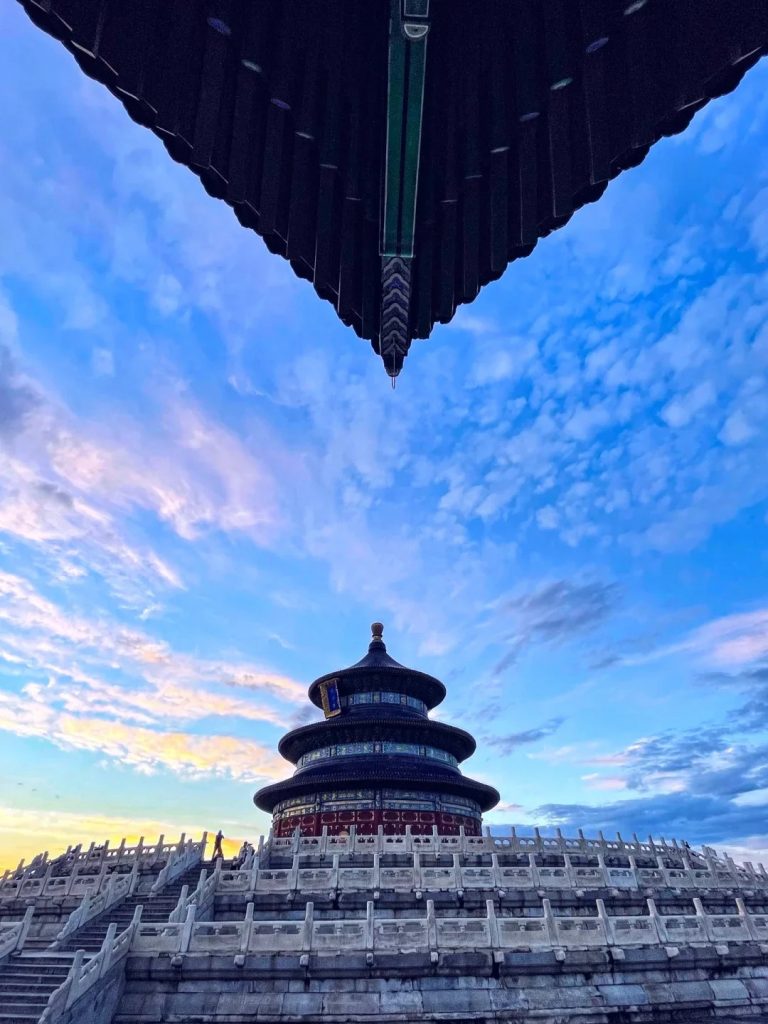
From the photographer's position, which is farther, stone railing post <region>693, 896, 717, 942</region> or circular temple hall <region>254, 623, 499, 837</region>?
circular temple hall <region>254, 623, 499, 837</region>

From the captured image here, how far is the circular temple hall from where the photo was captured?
34.6 metres

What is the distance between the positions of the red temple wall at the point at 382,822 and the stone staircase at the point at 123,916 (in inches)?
583

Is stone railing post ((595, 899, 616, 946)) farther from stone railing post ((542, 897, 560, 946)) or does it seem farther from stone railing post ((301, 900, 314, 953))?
stone railing post ((301, 900, 314, 953))

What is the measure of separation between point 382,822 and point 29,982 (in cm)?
2326

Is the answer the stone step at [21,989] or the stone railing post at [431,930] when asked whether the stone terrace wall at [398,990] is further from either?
the stone step at [21,989]

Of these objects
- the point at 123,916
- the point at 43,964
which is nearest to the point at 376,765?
the point at 123,916

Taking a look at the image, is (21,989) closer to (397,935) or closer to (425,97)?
(397,935)

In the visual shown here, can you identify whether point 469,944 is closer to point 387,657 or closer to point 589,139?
point 589,139

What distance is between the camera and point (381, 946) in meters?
13.2

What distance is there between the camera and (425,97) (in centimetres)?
684

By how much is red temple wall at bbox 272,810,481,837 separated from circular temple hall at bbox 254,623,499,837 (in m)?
0.05

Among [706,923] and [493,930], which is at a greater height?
[706,923]

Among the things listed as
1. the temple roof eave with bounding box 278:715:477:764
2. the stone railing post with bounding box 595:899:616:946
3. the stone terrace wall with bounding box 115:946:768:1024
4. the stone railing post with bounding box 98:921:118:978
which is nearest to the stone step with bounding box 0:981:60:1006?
the stone railing post with bounding box 98:921:118:978

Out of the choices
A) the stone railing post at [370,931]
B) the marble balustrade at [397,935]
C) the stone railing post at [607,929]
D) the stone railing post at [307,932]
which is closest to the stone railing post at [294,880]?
the marble balustrade at [397,935]
